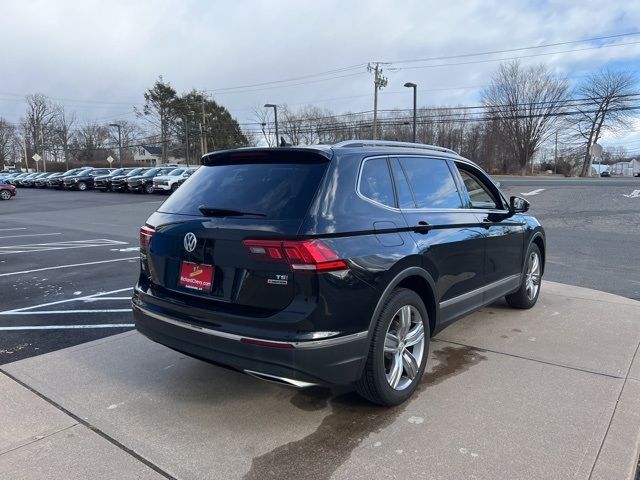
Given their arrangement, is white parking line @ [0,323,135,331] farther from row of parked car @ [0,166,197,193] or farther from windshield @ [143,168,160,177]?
windshield @ [143,168,160,177]

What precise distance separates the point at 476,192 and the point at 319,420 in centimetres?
268

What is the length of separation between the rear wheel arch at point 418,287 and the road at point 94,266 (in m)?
3.15

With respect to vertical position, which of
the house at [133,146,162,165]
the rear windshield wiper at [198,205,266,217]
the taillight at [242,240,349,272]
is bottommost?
the taillight at [242,240,349,272]

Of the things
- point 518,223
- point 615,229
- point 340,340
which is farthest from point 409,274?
point 615,229

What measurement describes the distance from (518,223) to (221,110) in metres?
74.2

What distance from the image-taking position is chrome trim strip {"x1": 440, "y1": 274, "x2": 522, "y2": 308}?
3961 mm

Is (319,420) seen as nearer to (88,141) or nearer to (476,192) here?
(476,192)

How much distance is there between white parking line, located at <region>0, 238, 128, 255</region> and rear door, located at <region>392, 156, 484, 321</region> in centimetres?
908


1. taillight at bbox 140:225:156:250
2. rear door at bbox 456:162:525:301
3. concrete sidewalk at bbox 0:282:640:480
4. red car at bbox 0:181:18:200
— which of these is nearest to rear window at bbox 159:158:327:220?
taillight at bbox 140:225:156:250

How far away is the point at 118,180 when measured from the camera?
34.8m

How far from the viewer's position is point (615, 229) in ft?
44.7

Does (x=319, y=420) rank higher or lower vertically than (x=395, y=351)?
lower

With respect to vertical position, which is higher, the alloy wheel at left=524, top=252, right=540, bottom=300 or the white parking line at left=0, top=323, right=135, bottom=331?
the alloy wheel at left=524, top=252, right=540, bottom=300

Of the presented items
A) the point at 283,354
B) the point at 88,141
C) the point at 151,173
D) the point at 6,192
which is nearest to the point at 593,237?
the point at 283,354
